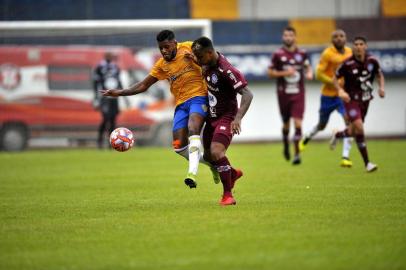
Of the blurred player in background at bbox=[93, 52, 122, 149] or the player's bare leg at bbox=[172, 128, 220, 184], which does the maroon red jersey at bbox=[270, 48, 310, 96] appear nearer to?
the player's bare leg at bbox=[172, 128, 220, 184]

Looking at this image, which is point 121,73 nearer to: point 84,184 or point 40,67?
point 40,67

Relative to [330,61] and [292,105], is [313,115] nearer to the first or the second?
[292,105]

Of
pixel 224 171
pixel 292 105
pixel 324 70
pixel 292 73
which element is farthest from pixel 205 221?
pixel 292 105

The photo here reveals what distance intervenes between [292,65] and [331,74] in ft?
3.41

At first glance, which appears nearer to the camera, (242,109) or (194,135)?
(242,109)

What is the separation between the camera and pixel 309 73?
61.6ft

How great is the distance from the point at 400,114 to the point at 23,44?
15910mm

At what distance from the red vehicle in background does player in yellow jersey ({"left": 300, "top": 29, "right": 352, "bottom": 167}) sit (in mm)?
11582

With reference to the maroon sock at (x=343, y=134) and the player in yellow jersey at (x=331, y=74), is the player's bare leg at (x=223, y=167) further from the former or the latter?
the maroon sock at (x=343, y=134)

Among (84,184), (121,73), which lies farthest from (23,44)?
(84,184)

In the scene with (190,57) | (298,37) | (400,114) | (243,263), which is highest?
(190,57)

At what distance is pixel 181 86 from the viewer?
40.5 feet

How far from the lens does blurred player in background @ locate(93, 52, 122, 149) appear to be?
2631 centimetres

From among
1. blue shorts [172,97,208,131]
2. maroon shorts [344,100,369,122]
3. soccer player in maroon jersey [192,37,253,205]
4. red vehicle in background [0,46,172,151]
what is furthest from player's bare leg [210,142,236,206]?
red vehicle in background [0,46,172,151]
